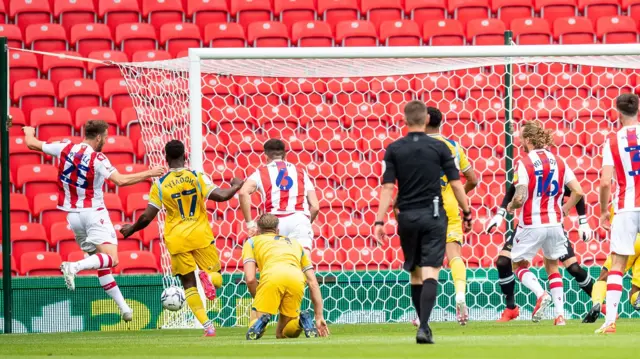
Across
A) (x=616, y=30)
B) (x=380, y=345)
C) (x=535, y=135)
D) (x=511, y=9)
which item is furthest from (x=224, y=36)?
(x=380, y=345)

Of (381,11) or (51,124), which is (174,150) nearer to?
(51,124)

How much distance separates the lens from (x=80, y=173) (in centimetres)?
1041

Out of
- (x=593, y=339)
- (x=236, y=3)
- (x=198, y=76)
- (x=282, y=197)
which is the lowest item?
(x=593, y=339)

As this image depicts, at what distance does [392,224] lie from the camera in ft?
43.8

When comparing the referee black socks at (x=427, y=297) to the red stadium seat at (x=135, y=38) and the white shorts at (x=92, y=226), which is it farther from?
the red stadium seat at (x=135, y=38)

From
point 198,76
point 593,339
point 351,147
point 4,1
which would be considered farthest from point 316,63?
point 4,1

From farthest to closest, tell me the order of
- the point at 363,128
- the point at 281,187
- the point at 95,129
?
the point at 363,128, the point at 95,129, the point at 281,187

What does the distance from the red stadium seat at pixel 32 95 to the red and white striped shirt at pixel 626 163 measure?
29.0 ft

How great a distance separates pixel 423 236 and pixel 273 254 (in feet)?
4.52

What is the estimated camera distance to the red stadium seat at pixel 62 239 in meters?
13.2

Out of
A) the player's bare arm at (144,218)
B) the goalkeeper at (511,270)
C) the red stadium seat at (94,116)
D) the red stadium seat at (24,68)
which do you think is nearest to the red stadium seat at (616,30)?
the goalkeeper at (511,270)

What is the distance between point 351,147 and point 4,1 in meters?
6.07

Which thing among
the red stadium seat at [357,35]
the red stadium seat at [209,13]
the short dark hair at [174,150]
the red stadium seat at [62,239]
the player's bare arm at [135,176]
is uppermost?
the red stadium seat at [209,13]

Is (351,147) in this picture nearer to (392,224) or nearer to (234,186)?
(392,224)
